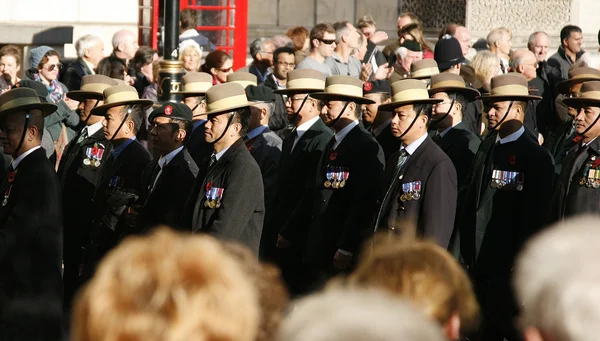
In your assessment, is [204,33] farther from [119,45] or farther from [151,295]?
[151,295]

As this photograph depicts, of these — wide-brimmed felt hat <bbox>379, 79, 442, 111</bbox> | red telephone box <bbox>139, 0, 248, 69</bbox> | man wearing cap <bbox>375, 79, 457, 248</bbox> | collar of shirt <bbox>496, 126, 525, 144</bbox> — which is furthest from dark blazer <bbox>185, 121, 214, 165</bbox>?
red telephone box <bbox>139, 0, 248, 69</bbox>

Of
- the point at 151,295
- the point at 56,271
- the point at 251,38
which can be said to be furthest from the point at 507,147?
the point at 251,38

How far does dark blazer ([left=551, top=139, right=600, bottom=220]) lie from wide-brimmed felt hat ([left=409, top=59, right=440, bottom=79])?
3.53 metres

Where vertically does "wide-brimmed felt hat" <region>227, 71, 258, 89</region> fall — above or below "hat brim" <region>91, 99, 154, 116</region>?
above

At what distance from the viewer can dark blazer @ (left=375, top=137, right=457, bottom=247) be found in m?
7.68

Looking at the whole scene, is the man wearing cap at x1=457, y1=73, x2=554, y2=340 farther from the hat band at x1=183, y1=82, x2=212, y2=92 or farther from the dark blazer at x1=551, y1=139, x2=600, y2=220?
the hat band at x1=183, y1=82, x2=212, y2=92

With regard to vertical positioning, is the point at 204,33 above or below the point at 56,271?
above

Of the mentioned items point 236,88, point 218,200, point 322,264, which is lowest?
point 322,264

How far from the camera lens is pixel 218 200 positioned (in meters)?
7.73

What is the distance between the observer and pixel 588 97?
820 centimetres

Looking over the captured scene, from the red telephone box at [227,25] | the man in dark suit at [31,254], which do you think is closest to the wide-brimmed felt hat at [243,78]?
the man in dark suit at [31,254]

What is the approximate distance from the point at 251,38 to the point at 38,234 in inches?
469

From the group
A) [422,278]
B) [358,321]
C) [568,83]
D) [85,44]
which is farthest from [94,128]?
[358,321]

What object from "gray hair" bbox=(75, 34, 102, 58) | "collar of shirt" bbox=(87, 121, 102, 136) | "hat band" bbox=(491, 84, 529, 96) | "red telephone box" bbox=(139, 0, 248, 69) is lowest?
"collar of shirt" bbox=(87, 121, 102, 136)
